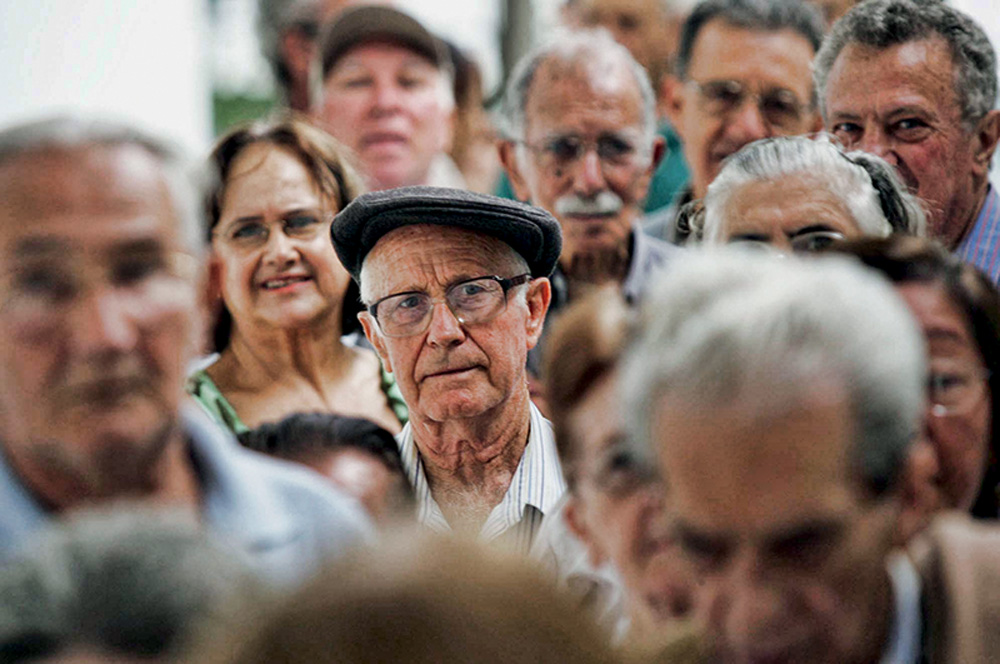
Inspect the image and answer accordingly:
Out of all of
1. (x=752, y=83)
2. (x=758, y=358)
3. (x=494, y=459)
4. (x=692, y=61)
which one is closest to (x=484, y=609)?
(x=758, y=358)

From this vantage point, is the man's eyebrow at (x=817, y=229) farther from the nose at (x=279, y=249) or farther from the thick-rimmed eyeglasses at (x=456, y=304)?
the nose at (x=279, y=249)

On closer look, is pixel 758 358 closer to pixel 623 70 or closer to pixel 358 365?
pixel 358 365

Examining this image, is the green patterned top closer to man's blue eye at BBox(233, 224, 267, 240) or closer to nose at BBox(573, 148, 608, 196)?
man's blue eye at BBox(233, 224, 267, 240)

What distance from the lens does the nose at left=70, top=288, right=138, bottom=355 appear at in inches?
84.2

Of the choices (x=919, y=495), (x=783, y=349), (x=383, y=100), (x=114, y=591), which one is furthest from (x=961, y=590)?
(x=383, y=100)

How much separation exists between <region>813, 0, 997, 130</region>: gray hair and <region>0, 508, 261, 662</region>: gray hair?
2648 mm

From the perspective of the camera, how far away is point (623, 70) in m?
4.52

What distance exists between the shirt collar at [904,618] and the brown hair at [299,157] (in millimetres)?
2020

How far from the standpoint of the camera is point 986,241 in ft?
12.0

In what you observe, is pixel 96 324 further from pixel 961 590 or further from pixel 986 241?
Answer: pixel 986 241

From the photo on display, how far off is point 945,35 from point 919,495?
71.1 inches

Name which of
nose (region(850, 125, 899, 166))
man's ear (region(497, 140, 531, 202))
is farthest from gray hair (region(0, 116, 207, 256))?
man's ear (region(497, 140, 531, 202))

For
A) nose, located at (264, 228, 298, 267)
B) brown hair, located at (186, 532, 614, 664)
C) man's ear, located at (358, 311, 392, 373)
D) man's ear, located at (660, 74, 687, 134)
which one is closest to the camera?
brown hair, located at (186, 532, 614, 664)

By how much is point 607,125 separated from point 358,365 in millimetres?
1162
